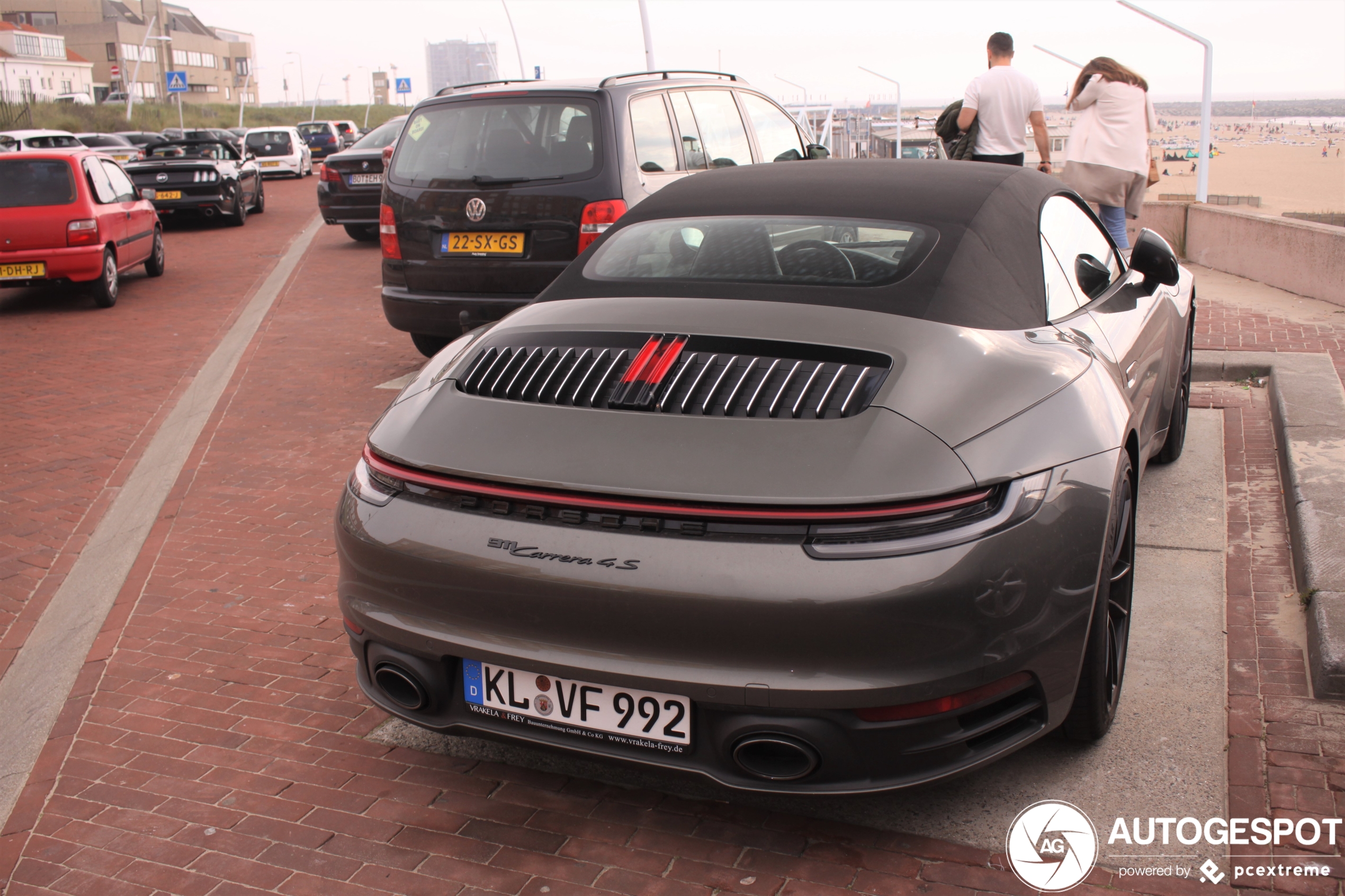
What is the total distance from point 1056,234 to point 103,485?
491 centimetres

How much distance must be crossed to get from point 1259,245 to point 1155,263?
7.34 metres

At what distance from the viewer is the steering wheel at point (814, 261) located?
10.2 ft

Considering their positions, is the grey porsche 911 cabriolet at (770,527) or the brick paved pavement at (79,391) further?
the brick paved pavement at (79,391)

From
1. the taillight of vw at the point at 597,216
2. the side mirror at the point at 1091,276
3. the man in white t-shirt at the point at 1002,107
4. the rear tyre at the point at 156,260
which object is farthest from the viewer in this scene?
the rear tyre at the point at 156,260

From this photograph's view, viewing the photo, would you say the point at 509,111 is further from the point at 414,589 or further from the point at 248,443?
the point at 414,589

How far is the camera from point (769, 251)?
3.24 meters

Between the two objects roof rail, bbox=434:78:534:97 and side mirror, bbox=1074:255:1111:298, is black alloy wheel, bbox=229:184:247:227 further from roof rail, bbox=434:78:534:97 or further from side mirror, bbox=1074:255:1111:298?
side mirror, bbox=1074:255:1111:298

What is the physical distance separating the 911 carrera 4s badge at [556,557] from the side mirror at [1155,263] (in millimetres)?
2464

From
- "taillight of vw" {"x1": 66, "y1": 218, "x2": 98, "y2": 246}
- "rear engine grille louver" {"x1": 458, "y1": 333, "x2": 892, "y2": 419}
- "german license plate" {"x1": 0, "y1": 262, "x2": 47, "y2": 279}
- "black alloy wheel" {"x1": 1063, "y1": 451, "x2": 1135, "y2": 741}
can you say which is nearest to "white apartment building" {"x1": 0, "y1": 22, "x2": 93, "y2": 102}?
"taillight of vw" {"x1": 66, "y1": 218, "x2": 98, "y2": 246}

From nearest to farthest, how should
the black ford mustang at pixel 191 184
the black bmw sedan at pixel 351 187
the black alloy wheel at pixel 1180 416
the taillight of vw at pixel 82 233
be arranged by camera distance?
1. the black alloy wheel at pixel 1180 416
2. the taillight of vw at pixel 82 233
3. the black bmw sedan at pixel 351 187
4. the black ford mustang at pixel 191 184

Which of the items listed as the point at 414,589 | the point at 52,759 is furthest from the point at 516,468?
the point at 52,759

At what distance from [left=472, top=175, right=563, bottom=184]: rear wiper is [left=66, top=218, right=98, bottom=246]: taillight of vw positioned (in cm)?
643

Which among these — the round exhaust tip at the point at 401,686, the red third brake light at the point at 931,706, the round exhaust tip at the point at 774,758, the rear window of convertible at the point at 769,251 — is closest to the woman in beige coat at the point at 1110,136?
the rear window of convertible at the point at 769,251

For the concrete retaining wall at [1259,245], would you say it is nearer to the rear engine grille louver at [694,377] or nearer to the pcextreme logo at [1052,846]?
the pcextreme logo at [1052,846]
